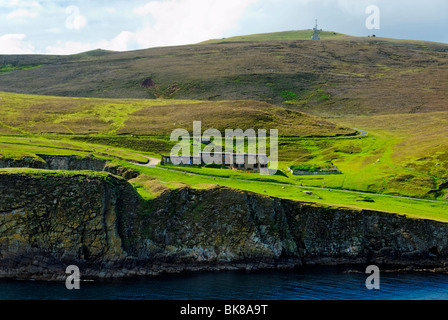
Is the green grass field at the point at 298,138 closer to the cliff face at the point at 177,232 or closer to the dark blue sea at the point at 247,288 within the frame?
the cliff face at the point at 177,232

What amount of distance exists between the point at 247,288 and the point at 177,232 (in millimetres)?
14926

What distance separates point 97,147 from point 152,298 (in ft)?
200

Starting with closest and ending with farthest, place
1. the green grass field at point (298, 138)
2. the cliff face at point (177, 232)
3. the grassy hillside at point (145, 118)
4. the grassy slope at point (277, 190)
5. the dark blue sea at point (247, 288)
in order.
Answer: the dark blue sea at point (247, 288), the cliff face at point (177, 232), the grassy slope at point (277, 190), the green grass field at point (298, 138), the grassy hillside at point (145, 118)

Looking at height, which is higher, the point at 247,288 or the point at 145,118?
the point at 145,118

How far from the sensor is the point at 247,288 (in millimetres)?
53562

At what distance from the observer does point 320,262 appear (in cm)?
6344

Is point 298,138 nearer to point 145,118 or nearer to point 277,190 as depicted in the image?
point 277,190

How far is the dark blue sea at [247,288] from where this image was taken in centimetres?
5062

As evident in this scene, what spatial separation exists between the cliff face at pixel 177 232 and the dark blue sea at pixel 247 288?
3.42 metres

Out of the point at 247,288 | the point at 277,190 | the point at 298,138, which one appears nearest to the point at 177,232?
the point at 247,288

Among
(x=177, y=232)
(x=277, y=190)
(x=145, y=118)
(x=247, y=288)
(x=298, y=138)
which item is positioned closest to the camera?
(x=247, y=288)

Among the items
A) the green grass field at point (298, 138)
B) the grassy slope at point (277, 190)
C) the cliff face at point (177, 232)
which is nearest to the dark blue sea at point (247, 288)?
the cliff face at point (177, 232)

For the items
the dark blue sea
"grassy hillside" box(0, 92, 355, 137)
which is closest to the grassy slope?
the dark blue sea

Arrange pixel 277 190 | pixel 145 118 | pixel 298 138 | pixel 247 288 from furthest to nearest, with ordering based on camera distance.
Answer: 1. pixel 145 118
2. pixel 298 138
3. pixel 277 190
4. pixel 247 288
